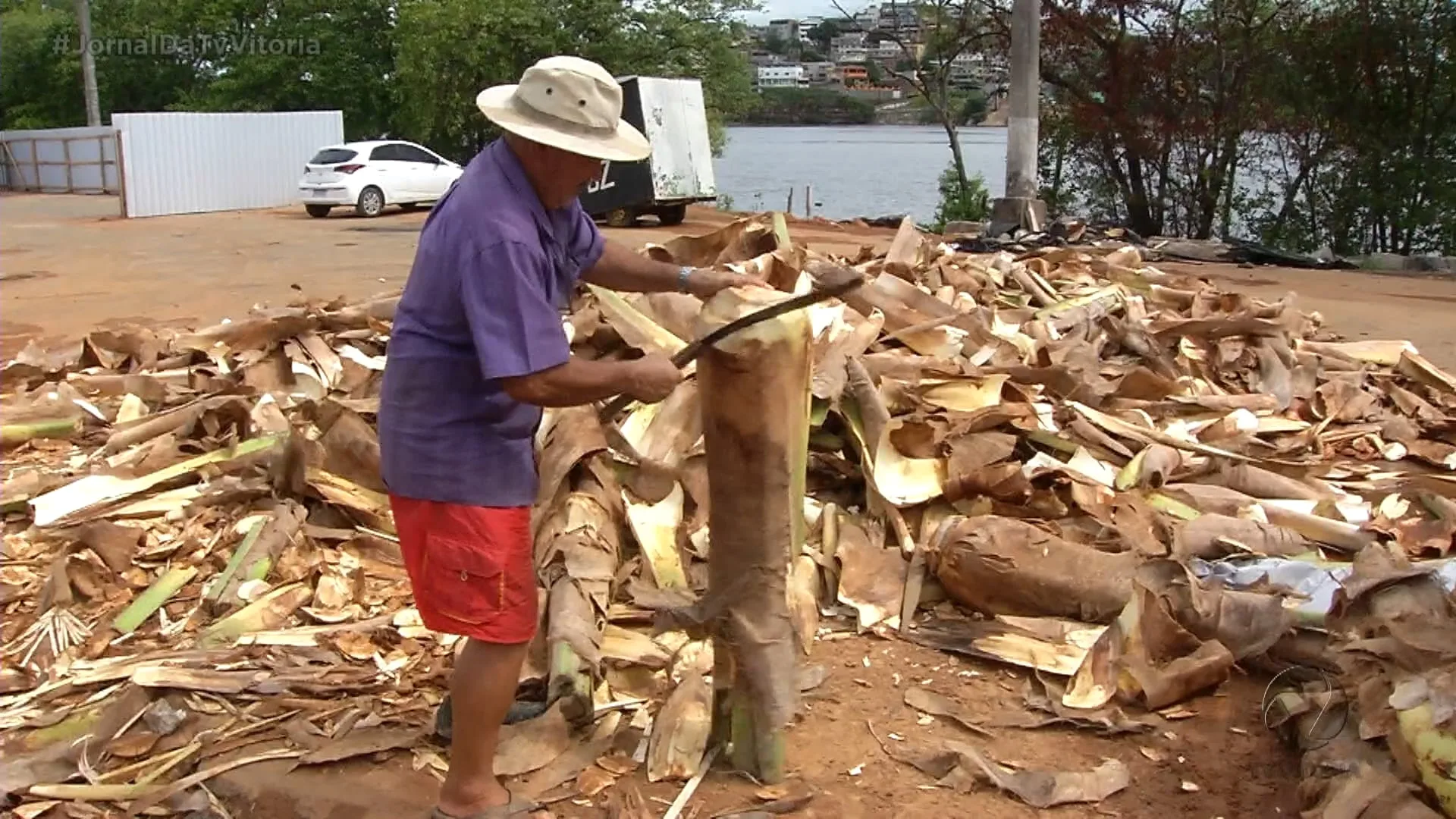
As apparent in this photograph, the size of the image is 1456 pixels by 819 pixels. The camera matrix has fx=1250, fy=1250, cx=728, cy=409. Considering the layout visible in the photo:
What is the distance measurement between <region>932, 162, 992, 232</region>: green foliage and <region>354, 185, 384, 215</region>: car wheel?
10.3 metres

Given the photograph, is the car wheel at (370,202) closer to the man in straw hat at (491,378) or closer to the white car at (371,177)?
the white car at (371,177)

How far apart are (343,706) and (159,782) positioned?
0.50 metres

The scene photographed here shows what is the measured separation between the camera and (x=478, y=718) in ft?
8.94

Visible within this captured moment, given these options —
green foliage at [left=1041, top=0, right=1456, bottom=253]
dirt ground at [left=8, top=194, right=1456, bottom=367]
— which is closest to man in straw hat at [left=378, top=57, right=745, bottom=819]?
dirt ground at [left=8, top=194, right=1456, bottom=367]

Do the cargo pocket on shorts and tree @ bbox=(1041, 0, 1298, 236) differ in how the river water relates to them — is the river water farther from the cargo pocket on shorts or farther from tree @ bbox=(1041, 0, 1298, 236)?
the cargo pocket on shorts

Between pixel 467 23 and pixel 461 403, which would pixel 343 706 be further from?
pixel 467 23

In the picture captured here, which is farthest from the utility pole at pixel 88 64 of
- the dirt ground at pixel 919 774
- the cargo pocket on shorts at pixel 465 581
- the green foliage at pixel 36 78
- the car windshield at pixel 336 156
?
the cargo pocket on shorts at pixel 465 581

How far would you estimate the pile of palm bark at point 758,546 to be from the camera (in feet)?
9.76

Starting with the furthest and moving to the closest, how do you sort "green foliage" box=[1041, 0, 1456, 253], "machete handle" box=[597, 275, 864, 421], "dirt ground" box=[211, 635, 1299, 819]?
"green foliage" box=[1041, 0, 1456, 253], "dirt ground" box=[211, 635, 1299, 819], "machete handle" box=[597, 275, 864, 421]

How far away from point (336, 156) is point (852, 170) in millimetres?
24228

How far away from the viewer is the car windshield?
76.5 feet

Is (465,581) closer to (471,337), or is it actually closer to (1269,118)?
(471,337)

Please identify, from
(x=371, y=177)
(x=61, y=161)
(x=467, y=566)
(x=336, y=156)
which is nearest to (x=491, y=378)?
(x=467, y=566)

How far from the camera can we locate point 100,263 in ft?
50.3
